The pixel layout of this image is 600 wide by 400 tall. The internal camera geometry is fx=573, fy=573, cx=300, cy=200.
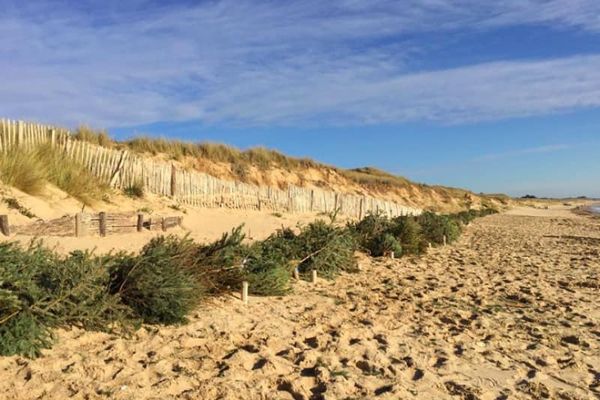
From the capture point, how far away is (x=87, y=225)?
1023 cm

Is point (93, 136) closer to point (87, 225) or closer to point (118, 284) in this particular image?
point (87, 225)

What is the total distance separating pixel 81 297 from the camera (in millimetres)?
5238

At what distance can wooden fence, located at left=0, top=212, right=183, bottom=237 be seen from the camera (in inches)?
364

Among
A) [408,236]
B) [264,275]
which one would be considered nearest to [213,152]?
[408,236]

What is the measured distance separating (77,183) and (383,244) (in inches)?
280

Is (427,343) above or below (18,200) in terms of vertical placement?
below

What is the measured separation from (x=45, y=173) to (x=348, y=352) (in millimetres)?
9706

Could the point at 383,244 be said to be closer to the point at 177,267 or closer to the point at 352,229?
the point at 352,229

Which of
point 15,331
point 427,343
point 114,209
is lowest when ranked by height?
point 427,343

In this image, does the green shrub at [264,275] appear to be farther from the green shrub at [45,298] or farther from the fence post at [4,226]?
the fence post at [4,226]

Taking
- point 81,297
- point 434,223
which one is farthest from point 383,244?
point 81,297

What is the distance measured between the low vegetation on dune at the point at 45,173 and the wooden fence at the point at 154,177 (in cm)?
34

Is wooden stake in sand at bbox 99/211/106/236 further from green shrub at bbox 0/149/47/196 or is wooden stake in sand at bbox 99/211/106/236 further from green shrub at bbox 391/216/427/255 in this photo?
green shrub at bbox 391/216/427/255

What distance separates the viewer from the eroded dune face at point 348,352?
4.37 meters
